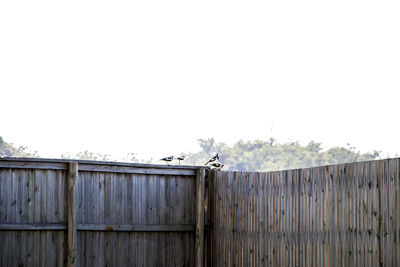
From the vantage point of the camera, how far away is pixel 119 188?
8.25 metres

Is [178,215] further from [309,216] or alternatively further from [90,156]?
[90,156]

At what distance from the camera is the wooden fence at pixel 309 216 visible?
18.5 feet

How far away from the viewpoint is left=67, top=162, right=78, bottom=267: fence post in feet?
25.5

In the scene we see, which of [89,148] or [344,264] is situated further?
[89,148]

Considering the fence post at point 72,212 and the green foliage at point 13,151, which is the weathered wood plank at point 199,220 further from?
the green foliage at point 13,151

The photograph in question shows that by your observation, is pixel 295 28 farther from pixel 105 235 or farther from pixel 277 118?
pixel 105 235

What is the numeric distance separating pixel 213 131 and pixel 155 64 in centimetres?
547

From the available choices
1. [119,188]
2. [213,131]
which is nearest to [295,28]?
[213,131]

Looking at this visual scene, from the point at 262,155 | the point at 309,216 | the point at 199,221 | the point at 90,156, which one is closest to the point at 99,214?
the point at 199,221

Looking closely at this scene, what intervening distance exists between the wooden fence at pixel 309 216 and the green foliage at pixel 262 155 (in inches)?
1080

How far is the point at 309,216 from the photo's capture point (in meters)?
6.73

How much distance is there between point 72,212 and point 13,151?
22867mm

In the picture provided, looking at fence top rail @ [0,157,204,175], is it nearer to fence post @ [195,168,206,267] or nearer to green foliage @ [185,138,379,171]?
fence post @ [195,168,206,267]

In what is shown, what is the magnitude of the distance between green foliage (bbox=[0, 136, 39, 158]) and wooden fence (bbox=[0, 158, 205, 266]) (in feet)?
72.9
